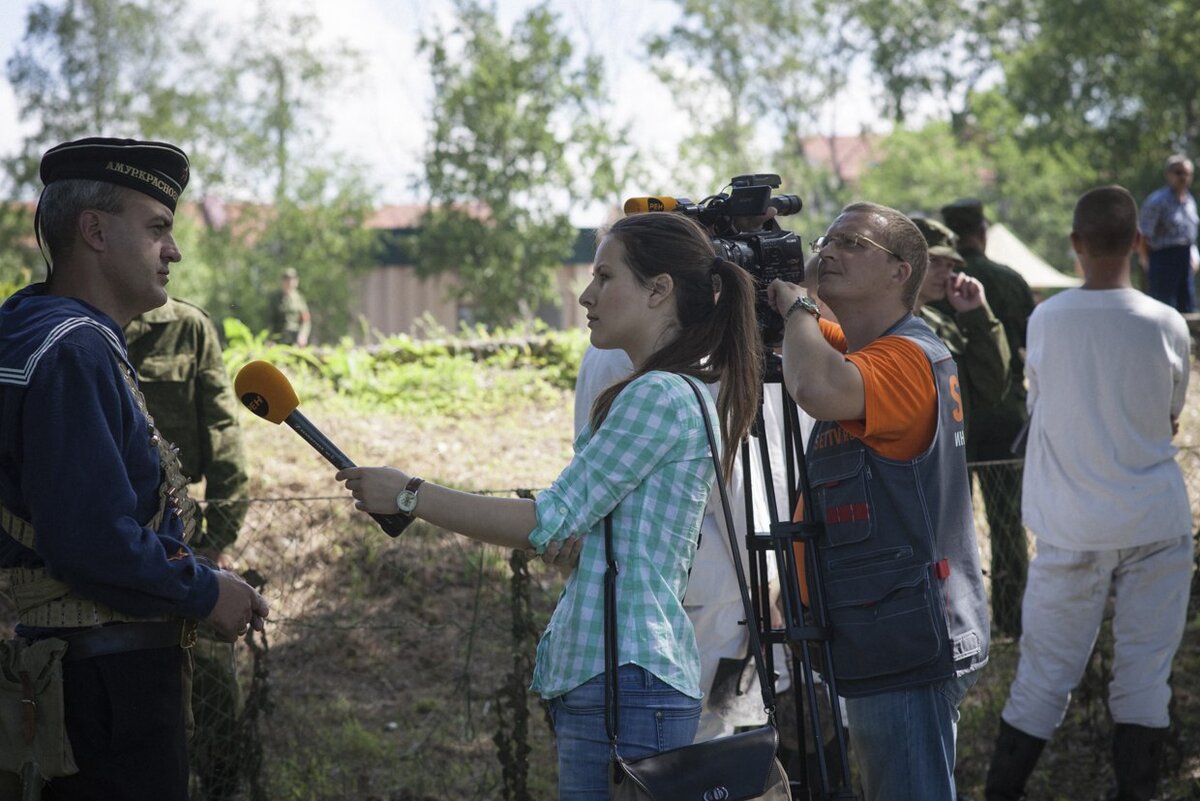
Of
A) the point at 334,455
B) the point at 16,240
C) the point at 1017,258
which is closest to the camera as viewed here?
the point at 334,455

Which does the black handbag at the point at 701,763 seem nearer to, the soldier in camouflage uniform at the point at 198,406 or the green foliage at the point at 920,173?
the soldier in camouflage uniform at the point at 198,406

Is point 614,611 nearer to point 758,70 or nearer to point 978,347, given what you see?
point 978,347

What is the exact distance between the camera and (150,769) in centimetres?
267

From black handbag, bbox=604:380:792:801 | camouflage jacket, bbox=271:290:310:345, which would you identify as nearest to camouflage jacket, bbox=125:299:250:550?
black handbag, bbox=604:380:792:801

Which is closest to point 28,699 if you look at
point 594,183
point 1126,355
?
point 1126,355

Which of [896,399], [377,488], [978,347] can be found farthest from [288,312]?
[377,488]

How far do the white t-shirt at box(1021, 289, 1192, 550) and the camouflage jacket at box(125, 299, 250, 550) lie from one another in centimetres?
302

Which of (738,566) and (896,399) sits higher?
(896,399)

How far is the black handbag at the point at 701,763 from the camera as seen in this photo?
2.44 meters

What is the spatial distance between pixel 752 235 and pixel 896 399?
0.51m

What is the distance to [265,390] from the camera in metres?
2.62

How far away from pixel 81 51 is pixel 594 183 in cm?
1604

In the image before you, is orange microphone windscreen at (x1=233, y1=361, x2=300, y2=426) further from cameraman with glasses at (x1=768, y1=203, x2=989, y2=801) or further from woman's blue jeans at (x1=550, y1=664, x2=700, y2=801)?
cameraman with glasses at (x1=768, y1=203, x2=989, y2=801)

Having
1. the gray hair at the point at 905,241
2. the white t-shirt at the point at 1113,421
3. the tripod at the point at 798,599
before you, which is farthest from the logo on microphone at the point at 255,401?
the white t-shirt at the point at 1113,421
